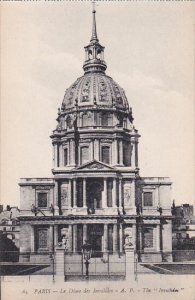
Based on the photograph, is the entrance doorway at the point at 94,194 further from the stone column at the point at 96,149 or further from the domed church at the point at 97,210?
the stone column at the point at 96,149

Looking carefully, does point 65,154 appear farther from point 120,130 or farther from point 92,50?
point 92,50

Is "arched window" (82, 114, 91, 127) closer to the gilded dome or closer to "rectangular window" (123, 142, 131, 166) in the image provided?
the gilded dome

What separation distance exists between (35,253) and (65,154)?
12247mm

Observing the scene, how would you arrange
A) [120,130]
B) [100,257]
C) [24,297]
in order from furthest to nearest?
[120,130] < [100,257] < [24,297]

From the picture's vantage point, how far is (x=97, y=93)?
63.1 meters

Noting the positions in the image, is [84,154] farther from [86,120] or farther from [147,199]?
[147,199]

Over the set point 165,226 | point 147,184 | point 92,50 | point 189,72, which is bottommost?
point 165,226

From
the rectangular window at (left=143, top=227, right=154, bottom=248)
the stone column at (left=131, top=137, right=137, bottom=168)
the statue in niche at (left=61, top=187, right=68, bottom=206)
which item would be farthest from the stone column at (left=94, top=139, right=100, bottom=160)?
the rectangular window at (left=143, top=227, right=154, bottom=248)

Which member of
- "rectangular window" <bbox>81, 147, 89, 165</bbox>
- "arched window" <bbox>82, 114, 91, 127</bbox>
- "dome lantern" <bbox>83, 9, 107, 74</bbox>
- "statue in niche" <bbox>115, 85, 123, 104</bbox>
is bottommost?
"rectangular window" <bbox>81, 147, 89, 165</bbox>

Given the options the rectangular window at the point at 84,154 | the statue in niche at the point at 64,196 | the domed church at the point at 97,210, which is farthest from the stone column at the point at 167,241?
the rectangular window at the point at 84,154

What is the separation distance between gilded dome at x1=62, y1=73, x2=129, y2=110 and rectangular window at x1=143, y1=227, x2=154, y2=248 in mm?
14822

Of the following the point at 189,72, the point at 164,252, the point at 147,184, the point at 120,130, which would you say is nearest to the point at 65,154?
the point at 120,130

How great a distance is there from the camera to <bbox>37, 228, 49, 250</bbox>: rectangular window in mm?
54909

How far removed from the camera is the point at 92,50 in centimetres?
6162
